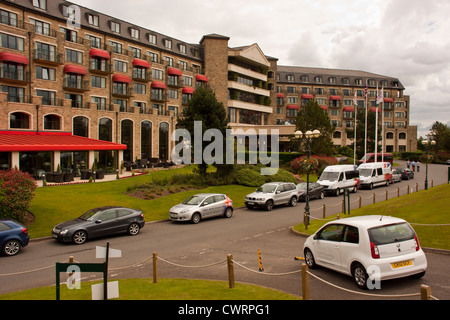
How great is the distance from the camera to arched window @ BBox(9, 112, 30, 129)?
113ft

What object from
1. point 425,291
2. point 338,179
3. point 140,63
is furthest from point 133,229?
point 140,63

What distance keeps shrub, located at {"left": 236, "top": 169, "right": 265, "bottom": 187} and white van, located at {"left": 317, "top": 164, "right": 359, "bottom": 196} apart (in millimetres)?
5426

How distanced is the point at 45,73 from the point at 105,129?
30.6ft

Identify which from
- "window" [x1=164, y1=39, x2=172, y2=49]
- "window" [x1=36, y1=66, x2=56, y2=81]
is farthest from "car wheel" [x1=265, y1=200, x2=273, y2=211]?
"window" [x1=164, y1=39, x2=172, y2=49]

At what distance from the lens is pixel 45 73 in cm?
3906

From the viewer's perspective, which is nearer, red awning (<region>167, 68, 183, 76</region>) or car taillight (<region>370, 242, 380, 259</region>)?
car taillight (<region>370, 242, 380, 259</region>)

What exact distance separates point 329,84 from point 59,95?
2664 inches

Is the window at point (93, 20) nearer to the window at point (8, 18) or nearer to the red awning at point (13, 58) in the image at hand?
the window at point (8, 18)

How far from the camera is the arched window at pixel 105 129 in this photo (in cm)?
4337

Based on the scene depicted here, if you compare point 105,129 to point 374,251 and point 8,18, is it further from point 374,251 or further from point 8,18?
point 374,251

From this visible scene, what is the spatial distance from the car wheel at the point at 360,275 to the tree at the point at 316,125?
123ft

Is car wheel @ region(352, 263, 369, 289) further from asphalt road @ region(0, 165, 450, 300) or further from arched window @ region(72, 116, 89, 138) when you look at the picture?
arched window @ region(72, 116, 89, 138)
